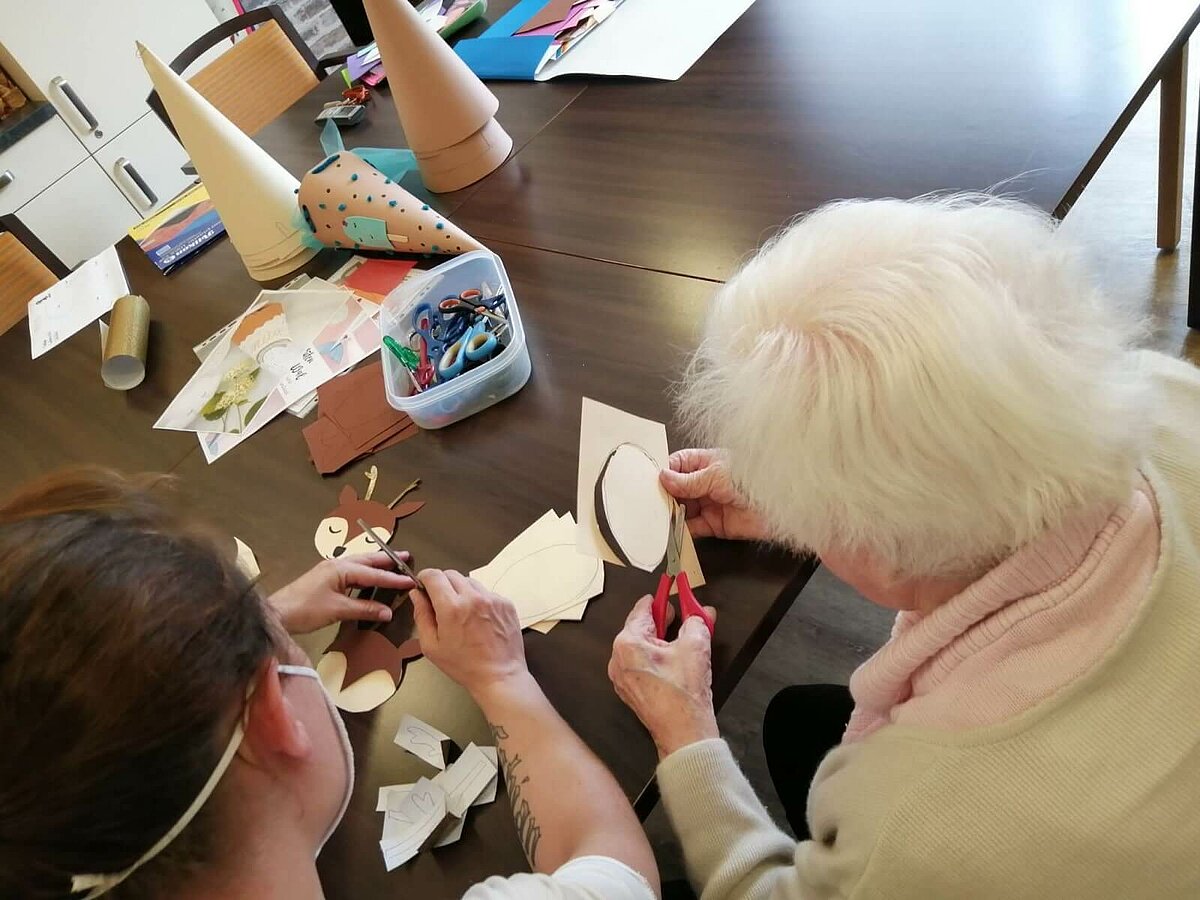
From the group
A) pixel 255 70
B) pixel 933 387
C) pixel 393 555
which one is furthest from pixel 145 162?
pixel 933 387

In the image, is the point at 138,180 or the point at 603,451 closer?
the point at 603,451

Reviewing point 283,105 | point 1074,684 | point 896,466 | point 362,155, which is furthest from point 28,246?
point 1074,684

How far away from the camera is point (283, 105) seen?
212 centimetres

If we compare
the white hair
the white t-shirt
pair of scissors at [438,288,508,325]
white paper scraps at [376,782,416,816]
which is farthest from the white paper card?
pair of scissors at [438,288,508,325]

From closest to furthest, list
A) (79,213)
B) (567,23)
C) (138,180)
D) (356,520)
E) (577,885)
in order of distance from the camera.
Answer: (577,885)
(356,520)
(567,23)
(79,213)
(138,180)

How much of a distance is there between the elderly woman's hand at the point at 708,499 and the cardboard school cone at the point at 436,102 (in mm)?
780

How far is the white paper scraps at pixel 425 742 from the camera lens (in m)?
0.78

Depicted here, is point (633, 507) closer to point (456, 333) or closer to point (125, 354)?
point (456, 333)

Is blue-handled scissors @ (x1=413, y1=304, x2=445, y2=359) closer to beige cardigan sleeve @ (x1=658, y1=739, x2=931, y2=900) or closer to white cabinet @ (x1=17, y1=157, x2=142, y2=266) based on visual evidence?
beige cardigan sleeve @ (x1=658, y1=739, x2=931, y2=900)

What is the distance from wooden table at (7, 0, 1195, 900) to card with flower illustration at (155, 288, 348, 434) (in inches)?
1.7

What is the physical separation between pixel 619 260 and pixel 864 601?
2.83 feet

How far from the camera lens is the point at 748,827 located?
730mm

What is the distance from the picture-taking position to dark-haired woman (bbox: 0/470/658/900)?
0.47 meters

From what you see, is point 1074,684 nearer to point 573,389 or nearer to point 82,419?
point 573,389
